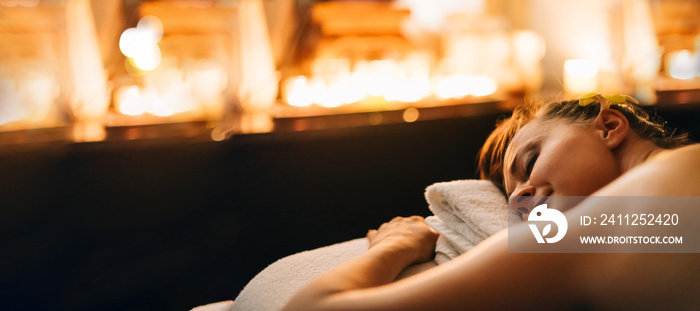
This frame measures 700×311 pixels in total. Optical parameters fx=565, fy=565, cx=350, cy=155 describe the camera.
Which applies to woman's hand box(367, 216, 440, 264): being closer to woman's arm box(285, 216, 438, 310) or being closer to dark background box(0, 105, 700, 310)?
woman's arm box(285, 216, 438, 310)

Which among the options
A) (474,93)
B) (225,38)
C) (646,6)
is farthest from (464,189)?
(646,6)

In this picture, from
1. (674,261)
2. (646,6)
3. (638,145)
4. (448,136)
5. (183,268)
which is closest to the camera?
(674,261)

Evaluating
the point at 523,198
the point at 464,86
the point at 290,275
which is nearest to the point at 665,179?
the point at 523,198

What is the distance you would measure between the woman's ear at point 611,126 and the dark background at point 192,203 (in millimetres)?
1116

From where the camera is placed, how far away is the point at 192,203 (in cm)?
174

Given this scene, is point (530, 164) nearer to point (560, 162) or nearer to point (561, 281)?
point (560, 162)

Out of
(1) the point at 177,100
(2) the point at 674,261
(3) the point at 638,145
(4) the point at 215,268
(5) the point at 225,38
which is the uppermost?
(5) the point at 225,38

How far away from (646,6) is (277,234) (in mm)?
3344

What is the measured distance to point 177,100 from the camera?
2.77 metres

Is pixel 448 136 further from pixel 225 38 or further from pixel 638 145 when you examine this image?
pixel 225 38

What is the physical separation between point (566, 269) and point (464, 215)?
306 millimetres

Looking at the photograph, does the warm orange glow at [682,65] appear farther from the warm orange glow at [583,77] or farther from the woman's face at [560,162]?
the woman's face at [560,162]

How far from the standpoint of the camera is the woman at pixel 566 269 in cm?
61

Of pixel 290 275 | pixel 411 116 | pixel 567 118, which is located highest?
pixel 411 116
